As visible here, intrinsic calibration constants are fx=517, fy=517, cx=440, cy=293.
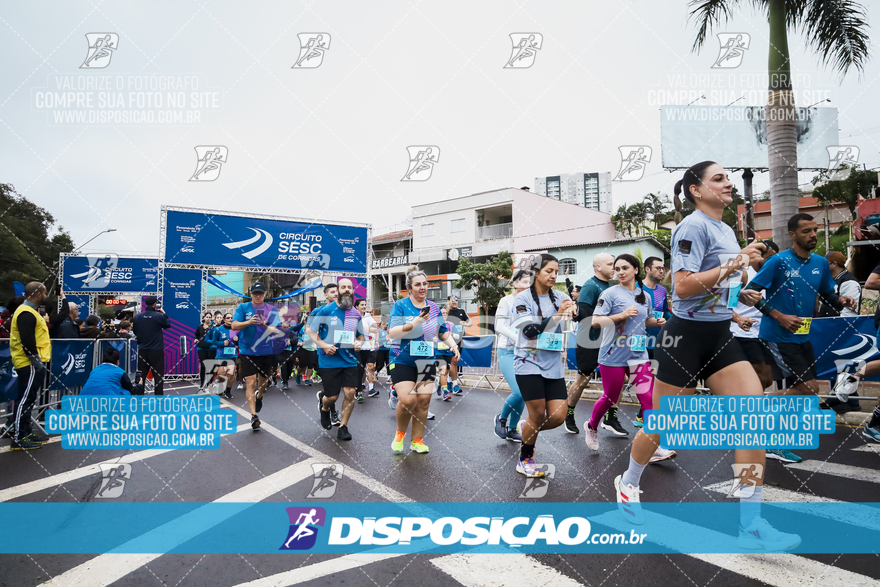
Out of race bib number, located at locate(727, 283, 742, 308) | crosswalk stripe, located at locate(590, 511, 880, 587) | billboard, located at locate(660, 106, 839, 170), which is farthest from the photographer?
billboard, located at locate(660, 106, 839, 170)

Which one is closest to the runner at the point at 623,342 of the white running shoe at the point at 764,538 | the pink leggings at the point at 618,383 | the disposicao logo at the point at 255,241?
the pink leggings at the point at 618,383

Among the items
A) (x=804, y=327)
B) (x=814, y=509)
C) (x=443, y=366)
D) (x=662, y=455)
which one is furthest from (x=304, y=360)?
(x=814, y=509)

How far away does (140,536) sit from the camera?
3.44m

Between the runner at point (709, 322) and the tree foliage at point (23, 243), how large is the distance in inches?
1195

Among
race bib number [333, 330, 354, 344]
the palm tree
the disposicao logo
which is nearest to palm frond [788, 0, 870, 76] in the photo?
the palm tree

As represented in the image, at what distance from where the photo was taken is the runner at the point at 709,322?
118 inches

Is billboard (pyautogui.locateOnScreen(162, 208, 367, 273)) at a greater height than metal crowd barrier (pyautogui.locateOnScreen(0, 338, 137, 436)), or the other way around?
billboard (pyautogui.locateOnScreen(162, 208, 367, 273))

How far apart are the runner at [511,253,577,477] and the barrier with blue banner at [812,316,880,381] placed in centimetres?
484

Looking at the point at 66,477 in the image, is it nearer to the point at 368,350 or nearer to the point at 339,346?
the point at 339,346

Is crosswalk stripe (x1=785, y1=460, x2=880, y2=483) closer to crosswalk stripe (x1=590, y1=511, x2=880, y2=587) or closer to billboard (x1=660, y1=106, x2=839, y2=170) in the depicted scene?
crosswalk stripe (x1=590, y1=511, x2=880, y2=587)

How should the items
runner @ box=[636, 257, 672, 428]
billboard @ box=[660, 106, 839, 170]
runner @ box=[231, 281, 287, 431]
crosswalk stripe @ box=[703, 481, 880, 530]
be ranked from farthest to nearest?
billboard @ box=[660, 106, 839, 170] < runner @ box=[231, 281, 287, 431] < runner @ box=[636, 257, 672, 428] < crosswalk stripe @ box=[703, 481, 880, 530]

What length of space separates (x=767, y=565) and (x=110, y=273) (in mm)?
29127

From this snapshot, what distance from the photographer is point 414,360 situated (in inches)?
222

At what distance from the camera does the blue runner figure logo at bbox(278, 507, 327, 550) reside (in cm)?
324
